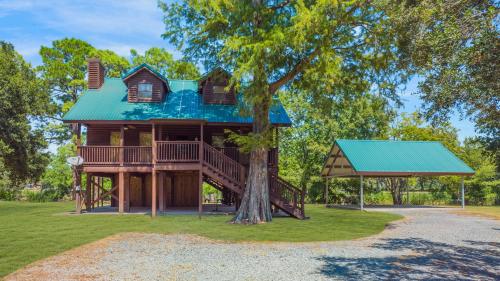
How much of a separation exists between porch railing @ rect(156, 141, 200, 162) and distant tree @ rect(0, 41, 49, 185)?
1647 centimetres

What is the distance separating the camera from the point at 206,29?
16.8 meters

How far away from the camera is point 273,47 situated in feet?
47.9

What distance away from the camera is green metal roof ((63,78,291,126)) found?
68.8 feet

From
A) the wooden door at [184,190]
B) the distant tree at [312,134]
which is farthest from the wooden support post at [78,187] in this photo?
the distant tree at [312,134]

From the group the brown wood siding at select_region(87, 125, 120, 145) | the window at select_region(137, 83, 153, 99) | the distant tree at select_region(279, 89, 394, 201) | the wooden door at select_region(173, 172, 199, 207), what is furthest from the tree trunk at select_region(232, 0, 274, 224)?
the distant tree at select_region(279, 89, 394, 201)

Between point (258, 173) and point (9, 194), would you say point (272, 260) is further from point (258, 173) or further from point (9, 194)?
point (9, 194)

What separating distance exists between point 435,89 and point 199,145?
1250 cm

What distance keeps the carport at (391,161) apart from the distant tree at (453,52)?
16199 millimetres

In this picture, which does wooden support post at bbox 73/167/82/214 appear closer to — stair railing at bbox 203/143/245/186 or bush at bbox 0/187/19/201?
stair railing at bbox 203/143/245/186

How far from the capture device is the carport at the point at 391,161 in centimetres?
2617

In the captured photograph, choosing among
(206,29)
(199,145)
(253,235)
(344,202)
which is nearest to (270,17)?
(206,29)

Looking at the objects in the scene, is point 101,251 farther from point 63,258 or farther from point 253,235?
point 253,235

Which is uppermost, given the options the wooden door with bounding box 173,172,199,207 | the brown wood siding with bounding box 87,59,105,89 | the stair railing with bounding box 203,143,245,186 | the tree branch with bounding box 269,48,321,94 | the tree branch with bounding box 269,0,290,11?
the tree branch with bounding box 269,0,290,11

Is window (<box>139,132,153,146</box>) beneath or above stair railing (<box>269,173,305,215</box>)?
above
